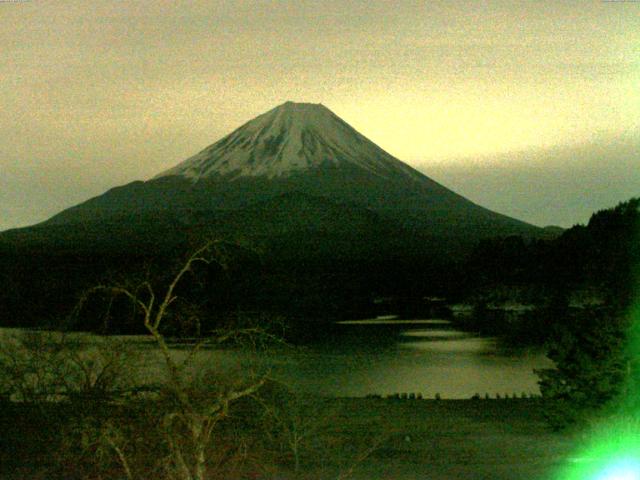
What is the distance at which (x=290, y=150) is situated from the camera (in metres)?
104

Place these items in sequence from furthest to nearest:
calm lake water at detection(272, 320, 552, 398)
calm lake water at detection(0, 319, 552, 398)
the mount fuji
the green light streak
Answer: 1. the mount fuji
2. calm lake water at detection(272, 320, 552, 398)
3. calm lake water at detection(0, 319, 552, 398)
4. the green light streak

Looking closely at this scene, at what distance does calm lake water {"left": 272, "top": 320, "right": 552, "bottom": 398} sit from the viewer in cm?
2092

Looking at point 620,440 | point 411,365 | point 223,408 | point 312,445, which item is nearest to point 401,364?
point 411,365

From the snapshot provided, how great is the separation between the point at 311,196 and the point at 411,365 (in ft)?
236

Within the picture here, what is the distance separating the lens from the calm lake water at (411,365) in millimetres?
20922

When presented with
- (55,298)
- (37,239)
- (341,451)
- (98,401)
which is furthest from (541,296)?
(98,401)

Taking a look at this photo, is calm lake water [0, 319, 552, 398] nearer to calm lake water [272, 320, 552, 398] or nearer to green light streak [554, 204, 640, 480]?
calm lake water [272, 320, 552, 398]

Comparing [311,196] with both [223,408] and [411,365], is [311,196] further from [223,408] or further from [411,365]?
[223,408]

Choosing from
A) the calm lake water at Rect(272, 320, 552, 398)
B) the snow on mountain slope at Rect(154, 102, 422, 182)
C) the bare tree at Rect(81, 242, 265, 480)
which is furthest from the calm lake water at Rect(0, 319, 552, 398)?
the snow on mountain slope at Rect(154, 102, 422, 182)

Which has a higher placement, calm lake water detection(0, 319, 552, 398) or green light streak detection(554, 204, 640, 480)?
green light streak detection(554, 204, 640, 480)

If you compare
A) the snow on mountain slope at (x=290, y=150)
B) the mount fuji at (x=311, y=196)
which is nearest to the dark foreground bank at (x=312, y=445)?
the mount fuji at (x=311, y=196)

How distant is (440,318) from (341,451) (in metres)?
42.6

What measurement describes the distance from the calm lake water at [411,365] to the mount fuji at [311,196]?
5184 cm

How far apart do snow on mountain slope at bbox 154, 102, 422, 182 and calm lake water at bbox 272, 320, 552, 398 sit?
59.8 meters
